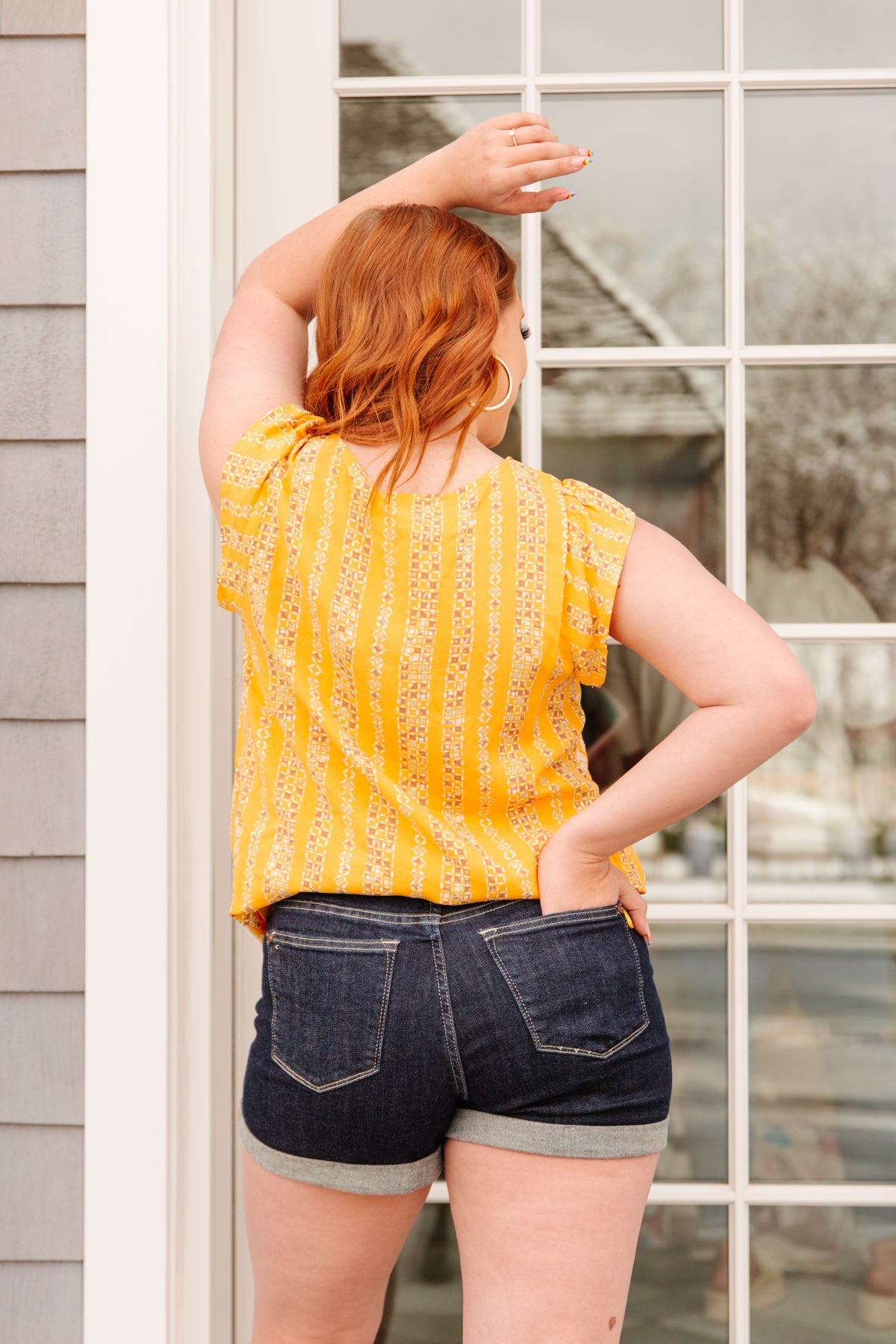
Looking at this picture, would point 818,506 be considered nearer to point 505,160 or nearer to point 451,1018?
point 505,160

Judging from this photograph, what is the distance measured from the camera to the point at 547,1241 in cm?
93

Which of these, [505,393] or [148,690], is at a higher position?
[505,393]

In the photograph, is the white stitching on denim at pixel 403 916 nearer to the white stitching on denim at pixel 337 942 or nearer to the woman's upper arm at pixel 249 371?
the white stitching on denim at pixel 337 942

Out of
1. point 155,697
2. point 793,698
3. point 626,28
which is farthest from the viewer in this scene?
point 626,28

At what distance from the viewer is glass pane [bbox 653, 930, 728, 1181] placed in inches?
65.3

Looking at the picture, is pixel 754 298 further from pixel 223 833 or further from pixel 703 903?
pixel 223 833

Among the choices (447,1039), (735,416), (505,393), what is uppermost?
(735,416)

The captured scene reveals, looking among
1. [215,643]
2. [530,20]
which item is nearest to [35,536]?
[215,643]

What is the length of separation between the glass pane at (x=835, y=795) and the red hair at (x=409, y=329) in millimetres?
926

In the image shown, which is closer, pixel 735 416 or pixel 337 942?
pixel 337 942

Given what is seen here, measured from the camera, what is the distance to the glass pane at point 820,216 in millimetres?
1636

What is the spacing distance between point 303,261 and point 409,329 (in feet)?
0.92

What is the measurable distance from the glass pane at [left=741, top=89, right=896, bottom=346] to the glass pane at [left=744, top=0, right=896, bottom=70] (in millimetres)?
44

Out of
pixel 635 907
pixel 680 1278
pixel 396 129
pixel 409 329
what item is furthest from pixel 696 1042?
pixel 396 129
